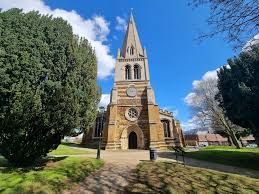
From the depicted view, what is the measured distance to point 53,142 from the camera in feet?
43.9

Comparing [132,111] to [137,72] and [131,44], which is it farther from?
[131,44]

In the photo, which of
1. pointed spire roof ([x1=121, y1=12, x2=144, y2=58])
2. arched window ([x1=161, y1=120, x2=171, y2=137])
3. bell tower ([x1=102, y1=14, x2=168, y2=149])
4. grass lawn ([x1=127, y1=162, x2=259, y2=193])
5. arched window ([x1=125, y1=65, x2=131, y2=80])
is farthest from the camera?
pointed spire roof ([x1=121, y1=12, x2=144, y2=58])

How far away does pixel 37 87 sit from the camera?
39.1ft

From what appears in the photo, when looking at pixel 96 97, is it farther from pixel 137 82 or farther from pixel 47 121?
pixel 137 82

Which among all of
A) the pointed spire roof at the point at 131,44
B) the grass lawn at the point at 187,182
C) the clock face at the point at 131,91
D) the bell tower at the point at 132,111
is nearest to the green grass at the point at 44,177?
the grass lawn at the point at 187,182

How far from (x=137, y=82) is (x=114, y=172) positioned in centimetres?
2647

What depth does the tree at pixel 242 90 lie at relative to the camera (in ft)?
51.3

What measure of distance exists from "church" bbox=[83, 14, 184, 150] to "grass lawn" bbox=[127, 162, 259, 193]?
18.2 m

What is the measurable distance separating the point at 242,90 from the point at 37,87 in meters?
13.4

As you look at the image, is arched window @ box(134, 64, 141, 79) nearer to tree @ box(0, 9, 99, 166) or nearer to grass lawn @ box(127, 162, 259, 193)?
tree @ box(0, 9, 99, 166)

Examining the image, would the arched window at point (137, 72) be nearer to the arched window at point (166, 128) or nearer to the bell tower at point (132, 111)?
the bell tower at point (132, 111)

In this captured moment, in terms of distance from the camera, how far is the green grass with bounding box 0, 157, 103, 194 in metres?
9.12

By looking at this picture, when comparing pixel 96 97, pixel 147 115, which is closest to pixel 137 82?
pixel 147 115

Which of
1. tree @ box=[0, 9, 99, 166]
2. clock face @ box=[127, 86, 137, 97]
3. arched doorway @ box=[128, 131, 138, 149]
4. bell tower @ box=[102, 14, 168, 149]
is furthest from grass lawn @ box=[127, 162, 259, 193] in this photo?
clock face @ box=[127, 86, 137, 97]
